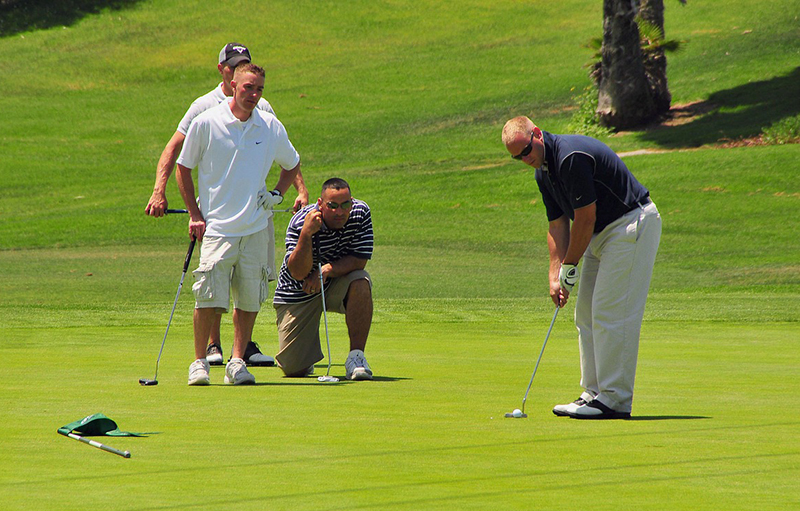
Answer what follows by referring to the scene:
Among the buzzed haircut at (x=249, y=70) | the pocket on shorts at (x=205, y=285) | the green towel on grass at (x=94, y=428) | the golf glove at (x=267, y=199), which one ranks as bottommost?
the green towel on grass at (x=94, y=428)

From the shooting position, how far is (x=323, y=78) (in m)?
45.8

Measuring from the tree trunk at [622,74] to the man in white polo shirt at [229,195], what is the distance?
893 inches

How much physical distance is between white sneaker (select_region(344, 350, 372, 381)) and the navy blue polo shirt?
1.88 m

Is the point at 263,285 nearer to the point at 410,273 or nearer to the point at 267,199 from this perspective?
the point at 267,199

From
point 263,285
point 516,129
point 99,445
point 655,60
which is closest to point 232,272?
point 263,285

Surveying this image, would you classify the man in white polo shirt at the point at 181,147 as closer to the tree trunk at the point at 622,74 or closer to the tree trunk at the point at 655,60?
the tree trunk at the point at 622,74

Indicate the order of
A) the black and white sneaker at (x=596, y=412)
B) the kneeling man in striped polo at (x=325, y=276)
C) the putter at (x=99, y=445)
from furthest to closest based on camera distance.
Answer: the kneeling man in striped polo at (x=325, y=276) < the black and white sneaker at (x=596, y=412) < the putter at (x=99, y=445)

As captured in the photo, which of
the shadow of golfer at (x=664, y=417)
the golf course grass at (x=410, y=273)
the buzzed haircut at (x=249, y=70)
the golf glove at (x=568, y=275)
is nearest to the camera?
the golf course grass at (x=410, y=273)

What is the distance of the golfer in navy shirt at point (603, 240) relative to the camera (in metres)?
6.27

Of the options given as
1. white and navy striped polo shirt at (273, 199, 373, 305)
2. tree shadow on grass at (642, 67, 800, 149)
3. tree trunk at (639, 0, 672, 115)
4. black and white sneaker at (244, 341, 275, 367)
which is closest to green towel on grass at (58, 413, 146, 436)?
white and navy striped polo shirt at (273, 199, 373, 305)

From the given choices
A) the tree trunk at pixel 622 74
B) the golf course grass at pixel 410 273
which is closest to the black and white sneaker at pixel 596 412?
the golf course grass at pixel 410 273

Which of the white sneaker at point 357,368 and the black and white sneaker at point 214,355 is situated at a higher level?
the white sneaker at point 357,368

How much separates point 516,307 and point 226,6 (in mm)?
42231

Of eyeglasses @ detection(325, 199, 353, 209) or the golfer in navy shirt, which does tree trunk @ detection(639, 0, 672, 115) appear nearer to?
eyeglasses @ detection(325, 199, 353, 209)
